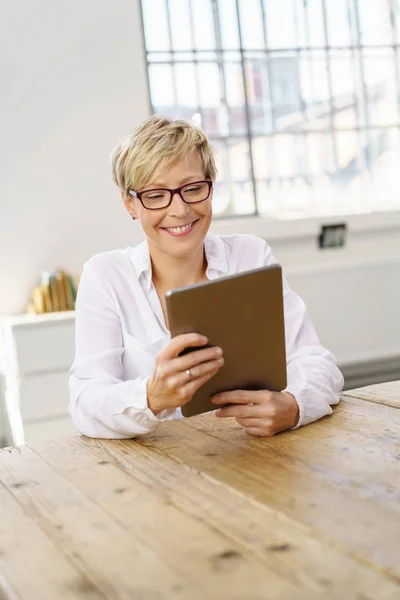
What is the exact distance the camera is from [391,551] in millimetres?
891

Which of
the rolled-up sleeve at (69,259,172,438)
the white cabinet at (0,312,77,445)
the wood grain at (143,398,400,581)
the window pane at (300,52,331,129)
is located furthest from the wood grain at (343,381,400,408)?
the window pane at (300,52,331,129)

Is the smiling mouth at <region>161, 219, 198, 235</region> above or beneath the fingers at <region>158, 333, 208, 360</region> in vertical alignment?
above

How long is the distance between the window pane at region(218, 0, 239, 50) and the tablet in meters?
3.73

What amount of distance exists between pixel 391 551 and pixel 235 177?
13.6ft

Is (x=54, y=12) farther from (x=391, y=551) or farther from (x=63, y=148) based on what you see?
(x=391, y=551)

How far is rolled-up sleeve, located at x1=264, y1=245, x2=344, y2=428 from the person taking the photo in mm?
1569

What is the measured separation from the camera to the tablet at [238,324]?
1.31 m

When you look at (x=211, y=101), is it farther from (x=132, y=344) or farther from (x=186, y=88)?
(x=132, y=344)

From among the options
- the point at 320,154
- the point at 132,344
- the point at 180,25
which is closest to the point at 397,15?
the point at 320,154

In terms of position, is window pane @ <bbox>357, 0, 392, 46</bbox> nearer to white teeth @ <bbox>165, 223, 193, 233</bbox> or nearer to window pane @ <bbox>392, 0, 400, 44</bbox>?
window pane @ <bbox>392, 0, 400, 44</bbox>

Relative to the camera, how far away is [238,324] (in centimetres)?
138

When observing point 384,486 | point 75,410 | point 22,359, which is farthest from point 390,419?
point 22,359

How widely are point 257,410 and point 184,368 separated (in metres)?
0.18

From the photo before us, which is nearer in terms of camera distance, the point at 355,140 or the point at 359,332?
the point at 359,332
